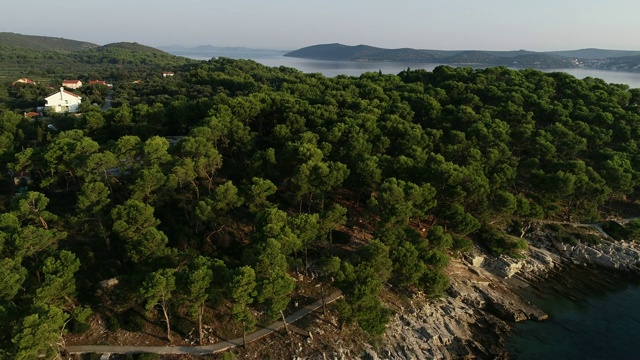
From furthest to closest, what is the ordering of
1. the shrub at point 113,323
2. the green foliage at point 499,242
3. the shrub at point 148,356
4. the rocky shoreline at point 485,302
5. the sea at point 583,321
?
1. the green foliage at point 499,242
2. the sea at point 583,321
3. the rocky shoreline at point 485,302
4. the shrub at point 113,323
5. the shrub at point 148,356

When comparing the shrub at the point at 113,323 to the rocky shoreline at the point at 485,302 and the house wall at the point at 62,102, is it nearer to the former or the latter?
the rocky shoreline at the point at 485,302

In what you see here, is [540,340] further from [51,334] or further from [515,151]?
[51,334]

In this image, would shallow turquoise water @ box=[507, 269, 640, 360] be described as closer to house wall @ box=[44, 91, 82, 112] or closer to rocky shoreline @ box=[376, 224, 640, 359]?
rocky shoreline @ box=[376, 224, 640, 359]

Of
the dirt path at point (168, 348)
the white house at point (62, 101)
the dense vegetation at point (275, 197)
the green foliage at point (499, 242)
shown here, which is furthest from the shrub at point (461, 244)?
the white house at point (62, 101)

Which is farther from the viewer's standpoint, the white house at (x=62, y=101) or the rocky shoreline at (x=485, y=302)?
the white house at (x=62, y=101)

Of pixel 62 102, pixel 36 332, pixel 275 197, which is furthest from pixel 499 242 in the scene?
pixel 62 102

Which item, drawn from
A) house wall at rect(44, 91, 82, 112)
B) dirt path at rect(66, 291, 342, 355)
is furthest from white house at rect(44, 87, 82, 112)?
dirt path at rect(66, 291, 342, 355)

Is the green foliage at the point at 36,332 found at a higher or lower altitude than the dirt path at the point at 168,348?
higher

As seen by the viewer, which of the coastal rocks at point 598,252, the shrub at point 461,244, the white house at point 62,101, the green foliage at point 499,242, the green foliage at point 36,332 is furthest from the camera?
the white house at point 62,101
